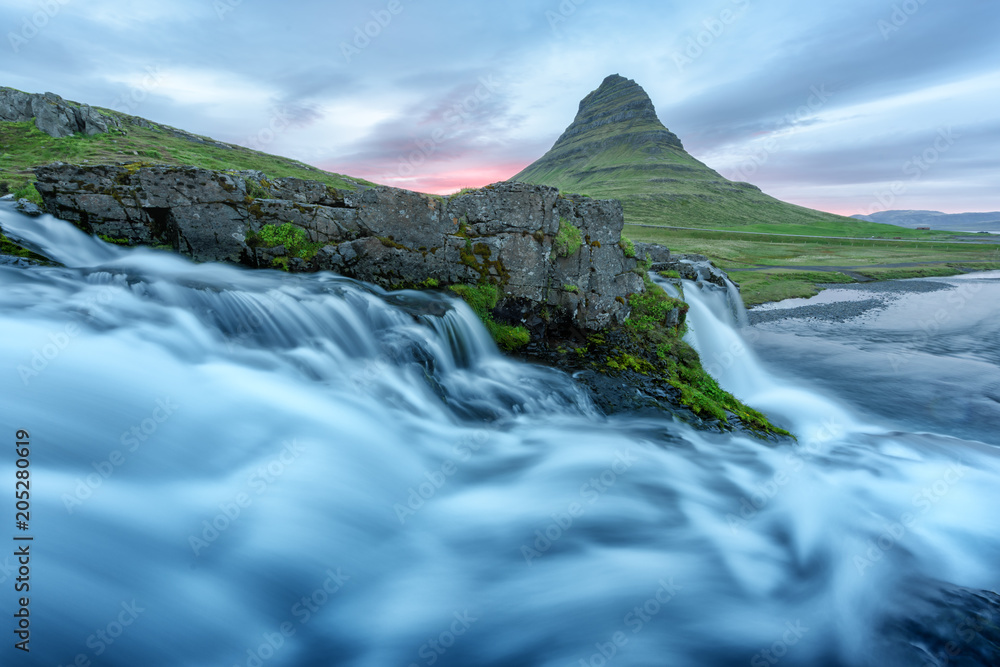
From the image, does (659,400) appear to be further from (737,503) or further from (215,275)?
(215,275)

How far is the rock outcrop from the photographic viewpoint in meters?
24.0

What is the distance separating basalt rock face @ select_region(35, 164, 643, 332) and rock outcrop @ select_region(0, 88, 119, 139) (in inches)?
914

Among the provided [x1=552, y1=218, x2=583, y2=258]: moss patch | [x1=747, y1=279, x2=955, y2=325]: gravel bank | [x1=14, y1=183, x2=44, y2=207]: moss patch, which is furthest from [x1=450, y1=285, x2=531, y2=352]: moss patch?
[x1=747, y1=279, x2=955, y2=325]: gravel bank

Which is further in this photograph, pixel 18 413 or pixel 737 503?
pixel 737 503

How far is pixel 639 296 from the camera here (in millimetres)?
11711

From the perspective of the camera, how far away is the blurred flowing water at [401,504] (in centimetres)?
385

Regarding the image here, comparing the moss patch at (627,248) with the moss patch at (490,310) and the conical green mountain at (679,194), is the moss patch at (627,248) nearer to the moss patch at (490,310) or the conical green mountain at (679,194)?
the moss patch at (490,310)

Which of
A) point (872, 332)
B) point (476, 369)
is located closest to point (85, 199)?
Result: point (476, 369)

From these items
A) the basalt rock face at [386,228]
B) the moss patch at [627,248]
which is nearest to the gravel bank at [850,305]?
the moss patch at [627,248]

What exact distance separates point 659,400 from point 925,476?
522 centimetres

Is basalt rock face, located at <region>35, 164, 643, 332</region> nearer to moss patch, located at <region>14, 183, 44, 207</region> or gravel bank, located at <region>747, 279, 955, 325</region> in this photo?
moss patch, located at <region>14, 183, 44, 207</region>

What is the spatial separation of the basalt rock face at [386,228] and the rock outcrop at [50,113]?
23.2m

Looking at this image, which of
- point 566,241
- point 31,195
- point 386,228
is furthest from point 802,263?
point 31,195

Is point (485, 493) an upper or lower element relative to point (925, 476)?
upper
